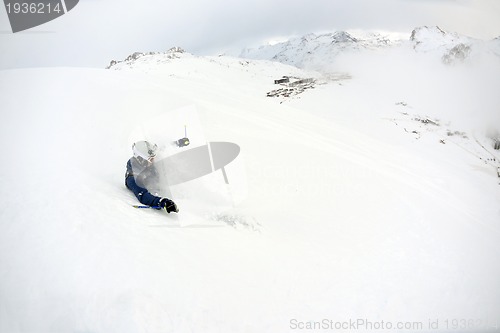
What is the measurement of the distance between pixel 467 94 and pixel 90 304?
141ft

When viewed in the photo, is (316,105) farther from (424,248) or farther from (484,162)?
(424,248)

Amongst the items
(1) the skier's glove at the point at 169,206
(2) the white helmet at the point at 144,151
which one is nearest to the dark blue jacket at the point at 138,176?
(2) the white helmet at the point at 144,151

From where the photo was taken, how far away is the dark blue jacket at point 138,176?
25.0 ft

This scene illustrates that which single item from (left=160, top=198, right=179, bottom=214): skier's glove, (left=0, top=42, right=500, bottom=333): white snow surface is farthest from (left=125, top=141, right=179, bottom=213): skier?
(left=160, top=198, right=179, bottom=214): skier's glove

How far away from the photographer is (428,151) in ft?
60.3

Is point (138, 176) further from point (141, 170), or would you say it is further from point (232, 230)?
point (232, 230)

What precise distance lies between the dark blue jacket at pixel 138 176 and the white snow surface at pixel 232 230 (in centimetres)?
34

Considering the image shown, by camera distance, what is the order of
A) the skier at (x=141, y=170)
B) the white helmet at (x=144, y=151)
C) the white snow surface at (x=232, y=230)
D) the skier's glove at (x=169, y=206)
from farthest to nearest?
1. the white helmet at (x=144, y=151)
2. the skier at (x=141, y=170)
3. the skier's glove at (x=169, y=206)
4. the white snow surface at (x=232, y=230)

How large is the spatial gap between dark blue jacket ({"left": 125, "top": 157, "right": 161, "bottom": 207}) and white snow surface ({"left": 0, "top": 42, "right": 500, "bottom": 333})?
0.34 m
